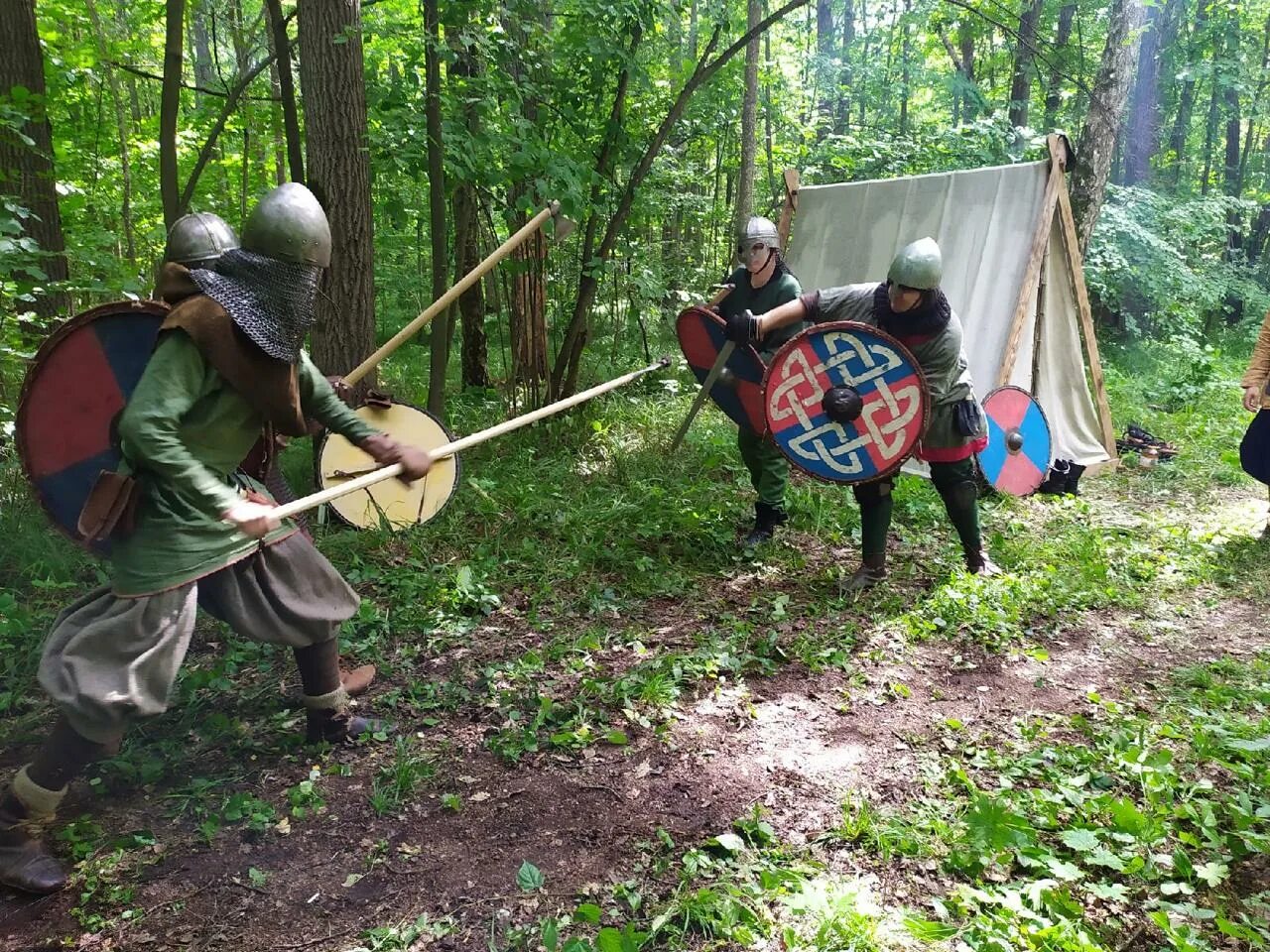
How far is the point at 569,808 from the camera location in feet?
7.52

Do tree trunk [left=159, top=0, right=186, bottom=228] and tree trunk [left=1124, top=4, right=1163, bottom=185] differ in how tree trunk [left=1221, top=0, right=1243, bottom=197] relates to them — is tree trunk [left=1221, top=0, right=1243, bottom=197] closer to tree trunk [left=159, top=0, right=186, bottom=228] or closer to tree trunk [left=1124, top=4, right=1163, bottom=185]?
tree trunk [left=1124, top=4, right=1163, bottom=185]

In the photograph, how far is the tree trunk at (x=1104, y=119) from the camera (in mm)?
7594

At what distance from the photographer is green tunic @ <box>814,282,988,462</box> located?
3543 mm

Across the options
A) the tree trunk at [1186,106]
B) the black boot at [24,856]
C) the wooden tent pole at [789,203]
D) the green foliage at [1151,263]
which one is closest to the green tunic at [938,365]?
the wooden tent pole at [789,203]

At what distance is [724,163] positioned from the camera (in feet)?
33.7

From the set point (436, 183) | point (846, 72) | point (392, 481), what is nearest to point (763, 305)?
point (436, 183)

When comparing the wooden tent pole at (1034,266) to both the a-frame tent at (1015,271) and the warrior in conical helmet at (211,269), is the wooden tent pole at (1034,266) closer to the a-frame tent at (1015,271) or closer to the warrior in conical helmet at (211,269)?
the a-frame tent at (1015,271)

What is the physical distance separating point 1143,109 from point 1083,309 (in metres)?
10.7

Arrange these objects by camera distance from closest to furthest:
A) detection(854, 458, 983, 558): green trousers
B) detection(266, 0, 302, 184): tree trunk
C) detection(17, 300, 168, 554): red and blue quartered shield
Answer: detection(17, 300, 168, 554): red and blue quartered shield → detection(854, 458, 983, 558): green trousers → detection(266, 0, 302, 184): tree trunk

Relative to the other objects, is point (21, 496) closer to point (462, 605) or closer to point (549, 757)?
point (462, 605)

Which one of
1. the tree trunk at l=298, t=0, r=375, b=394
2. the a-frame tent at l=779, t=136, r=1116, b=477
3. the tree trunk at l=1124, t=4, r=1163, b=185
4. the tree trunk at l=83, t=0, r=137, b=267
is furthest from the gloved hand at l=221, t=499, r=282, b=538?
the tree trunk at l=1124, t=4, r=1163, b=185

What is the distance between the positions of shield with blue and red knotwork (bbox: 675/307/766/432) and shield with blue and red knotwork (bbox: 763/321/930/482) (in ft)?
1.86

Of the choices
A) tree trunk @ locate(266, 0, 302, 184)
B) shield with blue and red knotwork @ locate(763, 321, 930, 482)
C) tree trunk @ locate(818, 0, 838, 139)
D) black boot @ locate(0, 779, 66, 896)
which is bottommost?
black boot @ locate(0, 779, 66, 896)

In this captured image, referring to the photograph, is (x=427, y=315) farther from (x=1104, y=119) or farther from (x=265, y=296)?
(x=1104, y=119)
